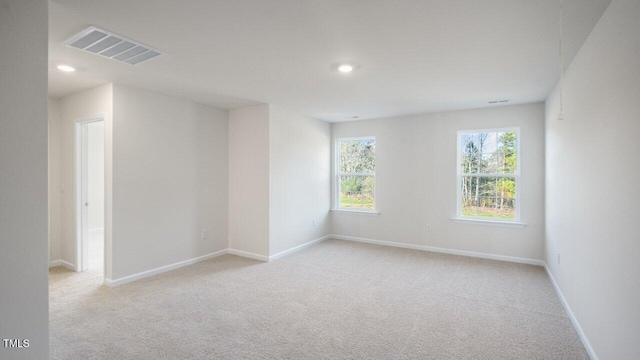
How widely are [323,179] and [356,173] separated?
684 mm

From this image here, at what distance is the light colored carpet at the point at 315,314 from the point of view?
2.38m

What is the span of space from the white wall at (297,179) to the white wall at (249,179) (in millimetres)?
98

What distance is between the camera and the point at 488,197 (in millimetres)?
4996

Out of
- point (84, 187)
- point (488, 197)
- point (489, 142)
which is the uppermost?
point (489, 142)

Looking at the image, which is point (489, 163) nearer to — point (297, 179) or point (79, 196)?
point (297, 179)

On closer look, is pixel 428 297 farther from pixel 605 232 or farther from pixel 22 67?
pixel 22 67

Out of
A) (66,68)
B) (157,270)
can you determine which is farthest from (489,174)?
(66,68)

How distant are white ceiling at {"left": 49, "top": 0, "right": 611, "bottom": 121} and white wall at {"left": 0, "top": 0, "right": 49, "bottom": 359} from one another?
279mm

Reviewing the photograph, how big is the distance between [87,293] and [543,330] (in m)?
4.59

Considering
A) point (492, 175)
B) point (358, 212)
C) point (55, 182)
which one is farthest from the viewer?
point (358, 212)

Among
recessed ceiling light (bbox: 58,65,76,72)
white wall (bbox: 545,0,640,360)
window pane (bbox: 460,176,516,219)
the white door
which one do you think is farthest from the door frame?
window pane (bbox: 460,176,516,219)

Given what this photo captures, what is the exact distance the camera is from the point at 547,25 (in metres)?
2.18

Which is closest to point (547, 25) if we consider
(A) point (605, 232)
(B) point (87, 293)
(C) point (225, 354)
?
(A) point (605, 232)

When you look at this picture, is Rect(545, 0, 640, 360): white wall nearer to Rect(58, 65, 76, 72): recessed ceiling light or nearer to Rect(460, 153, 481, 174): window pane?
Rect(460, 153, 481, 174): window pane
